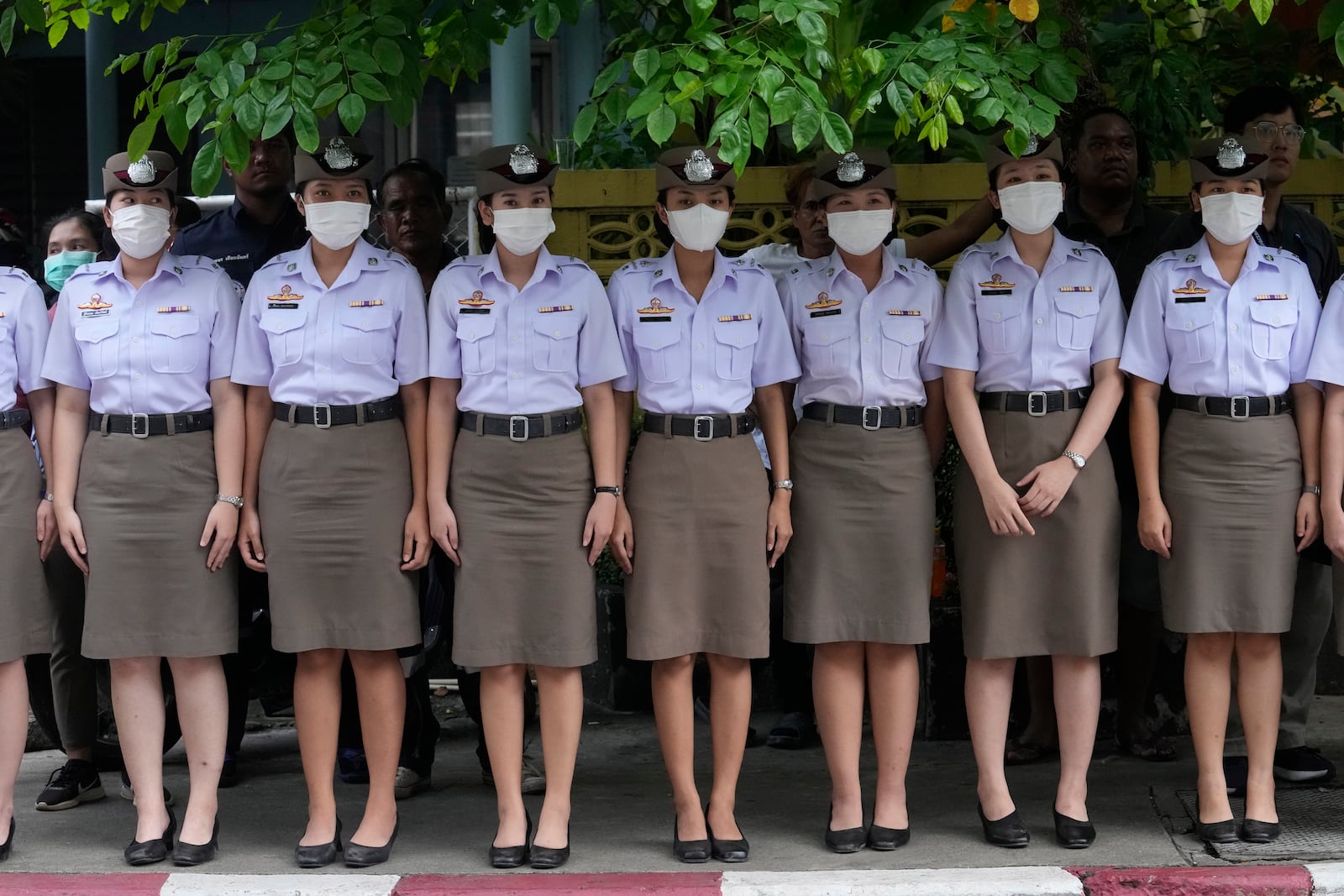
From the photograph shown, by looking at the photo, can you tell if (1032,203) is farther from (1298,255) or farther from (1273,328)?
(1298,255)

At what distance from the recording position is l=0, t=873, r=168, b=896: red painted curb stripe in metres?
4.48

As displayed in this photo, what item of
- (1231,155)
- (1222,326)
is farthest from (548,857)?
(1231,155)

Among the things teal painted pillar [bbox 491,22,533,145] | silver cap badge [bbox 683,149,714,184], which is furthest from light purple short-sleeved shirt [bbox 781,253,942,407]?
teal painted pillar [bbox 491,22,533,145]

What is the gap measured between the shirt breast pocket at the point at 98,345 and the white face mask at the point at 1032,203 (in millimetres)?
2633

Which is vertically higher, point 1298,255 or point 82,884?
point 1298,255

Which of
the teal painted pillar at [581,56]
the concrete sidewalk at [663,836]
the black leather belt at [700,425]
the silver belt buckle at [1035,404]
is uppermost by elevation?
the teal painted pillar at [581,56]

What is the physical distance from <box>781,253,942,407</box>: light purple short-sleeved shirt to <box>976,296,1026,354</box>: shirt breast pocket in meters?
0.15

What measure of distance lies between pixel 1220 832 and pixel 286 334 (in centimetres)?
308

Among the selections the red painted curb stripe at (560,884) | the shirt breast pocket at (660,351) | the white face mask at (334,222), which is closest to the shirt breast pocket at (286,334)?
the white face mask at (334,222)

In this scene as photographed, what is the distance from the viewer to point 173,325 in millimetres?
4691

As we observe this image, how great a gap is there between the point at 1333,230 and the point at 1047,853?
10.6 ft

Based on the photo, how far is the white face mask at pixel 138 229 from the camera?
4711 millimetres

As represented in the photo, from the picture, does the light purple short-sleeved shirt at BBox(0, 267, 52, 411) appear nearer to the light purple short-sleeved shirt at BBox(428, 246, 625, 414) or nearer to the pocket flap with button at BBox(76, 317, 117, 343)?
the pocket flap with button at BBox(76, 317, 117, 343)

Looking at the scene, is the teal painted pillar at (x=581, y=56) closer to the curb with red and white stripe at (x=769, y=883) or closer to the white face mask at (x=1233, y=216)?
the white face mask at (x=1233, y=216)
